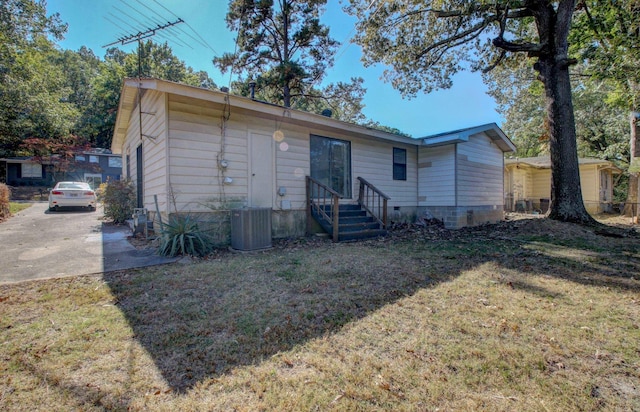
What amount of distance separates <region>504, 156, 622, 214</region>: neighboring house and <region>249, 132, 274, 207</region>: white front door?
14100 mm

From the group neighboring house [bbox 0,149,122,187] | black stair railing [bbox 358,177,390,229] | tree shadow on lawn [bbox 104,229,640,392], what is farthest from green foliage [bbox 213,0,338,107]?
neighboring house [bbox 0,149,122,187]

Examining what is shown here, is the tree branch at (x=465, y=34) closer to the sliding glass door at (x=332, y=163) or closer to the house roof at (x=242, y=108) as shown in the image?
the house roof at (x=242, y=108)

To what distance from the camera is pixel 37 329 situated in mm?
2436

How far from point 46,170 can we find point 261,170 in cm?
2525

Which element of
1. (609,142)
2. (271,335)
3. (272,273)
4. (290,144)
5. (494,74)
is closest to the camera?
(271,335)

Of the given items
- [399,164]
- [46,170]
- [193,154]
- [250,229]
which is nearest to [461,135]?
[399,164]

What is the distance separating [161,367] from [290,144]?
19.3ft

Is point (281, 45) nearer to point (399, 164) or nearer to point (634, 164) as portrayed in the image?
point (399, 164)

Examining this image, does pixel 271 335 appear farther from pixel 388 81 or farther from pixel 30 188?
pixel 30 188

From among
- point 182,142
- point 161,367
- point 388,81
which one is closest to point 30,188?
point 182,142

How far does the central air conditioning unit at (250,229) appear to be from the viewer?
5.61 meters

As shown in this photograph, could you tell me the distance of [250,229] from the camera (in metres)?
5.65

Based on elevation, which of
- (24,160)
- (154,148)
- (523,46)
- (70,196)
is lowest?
(70,196)

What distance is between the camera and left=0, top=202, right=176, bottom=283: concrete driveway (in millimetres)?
3992
